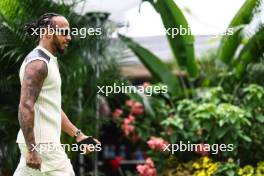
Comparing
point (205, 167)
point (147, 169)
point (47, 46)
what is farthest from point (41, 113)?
point (147, 169)

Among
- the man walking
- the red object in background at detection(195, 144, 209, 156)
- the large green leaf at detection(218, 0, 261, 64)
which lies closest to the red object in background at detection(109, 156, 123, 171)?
the red object in background at detection(195, 144, 209, 156)

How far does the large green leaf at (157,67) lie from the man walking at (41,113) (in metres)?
3.50

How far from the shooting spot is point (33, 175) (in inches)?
171

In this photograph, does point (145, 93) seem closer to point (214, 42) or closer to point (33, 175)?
point (214, 42)

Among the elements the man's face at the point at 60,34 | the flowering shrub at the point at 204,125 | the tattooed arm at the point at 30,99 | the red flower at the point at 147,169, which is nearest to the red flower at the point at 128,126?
the flowering shrub at the point at 204,125

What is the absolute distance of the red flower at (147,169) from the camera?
24.2ft

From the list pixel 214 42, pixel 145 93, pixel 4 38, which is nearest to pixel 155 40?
pixel 214 42

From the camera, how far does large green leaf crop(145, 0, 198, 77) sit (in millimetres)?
7543

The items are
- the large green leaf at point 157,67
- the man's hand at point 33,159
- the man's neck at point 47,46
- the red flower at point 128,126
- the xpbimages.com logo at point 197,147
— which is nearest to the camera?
the man's hand at point 33,159

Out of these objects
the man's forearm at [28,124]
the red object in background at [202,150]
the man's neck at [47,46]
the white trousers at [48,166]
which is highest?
the man's neck at [47,46]

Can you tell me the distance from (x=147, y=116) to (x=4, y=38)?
1.98 metres

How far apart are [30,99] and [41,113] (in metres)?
0.15

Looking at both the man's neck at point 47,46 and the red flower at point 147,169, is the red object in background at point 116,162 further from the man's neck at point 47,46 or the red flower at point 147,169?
the man's neck at point 47,46

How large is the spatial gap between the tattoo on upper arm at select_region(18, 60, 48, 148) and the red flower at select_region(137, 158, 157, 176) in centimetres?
319
